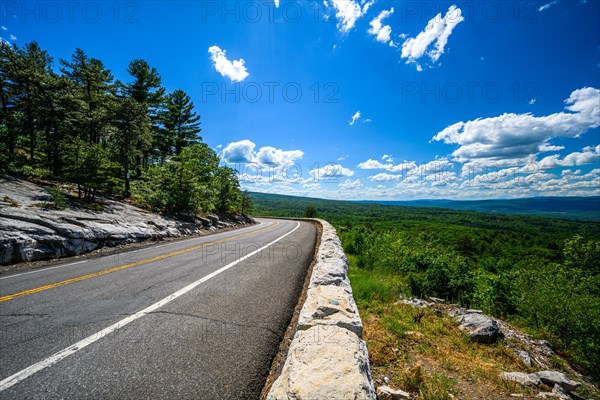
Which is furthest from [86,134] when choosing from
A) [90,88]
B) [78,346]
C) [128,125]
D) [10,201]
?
[78,346]

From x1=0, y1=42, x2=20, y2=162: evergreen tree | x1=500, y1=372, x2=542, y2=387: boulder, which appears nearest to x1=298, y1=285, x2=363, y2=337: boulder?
x1=500, y1=372, x2=542, y2=387: boulder

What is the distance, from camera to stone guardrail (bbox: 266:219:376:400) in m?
1.87

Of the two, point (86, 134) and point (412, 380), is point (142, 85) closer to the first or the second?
point (86, 134)

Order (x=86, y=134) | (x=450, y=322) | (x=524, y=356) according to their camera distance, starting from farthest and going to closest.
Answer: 1. (x=86, y=134)
2. (x=450, y=322)
3. (x=524, y=356)

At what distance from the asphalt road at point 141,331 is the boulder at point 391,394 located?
4.29 feet

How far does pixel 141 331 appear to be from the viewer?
3.34 m

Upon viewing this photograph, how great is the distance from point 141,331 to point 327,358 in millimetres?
2767

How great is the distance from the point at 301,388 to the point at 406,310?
4.63m

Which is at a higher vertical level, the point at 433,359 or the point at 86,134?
the point at 86,134

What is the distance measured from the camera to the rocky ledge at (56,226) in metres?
7.65

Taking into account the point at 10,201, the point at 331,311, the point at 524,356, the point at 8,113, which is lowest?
the point at 524,356

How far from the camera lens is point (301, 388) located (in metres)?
1.88

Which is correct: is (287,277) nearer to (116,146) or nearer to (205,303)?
(205,303)

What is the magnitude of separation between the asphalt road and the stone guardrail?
1.79 ft
